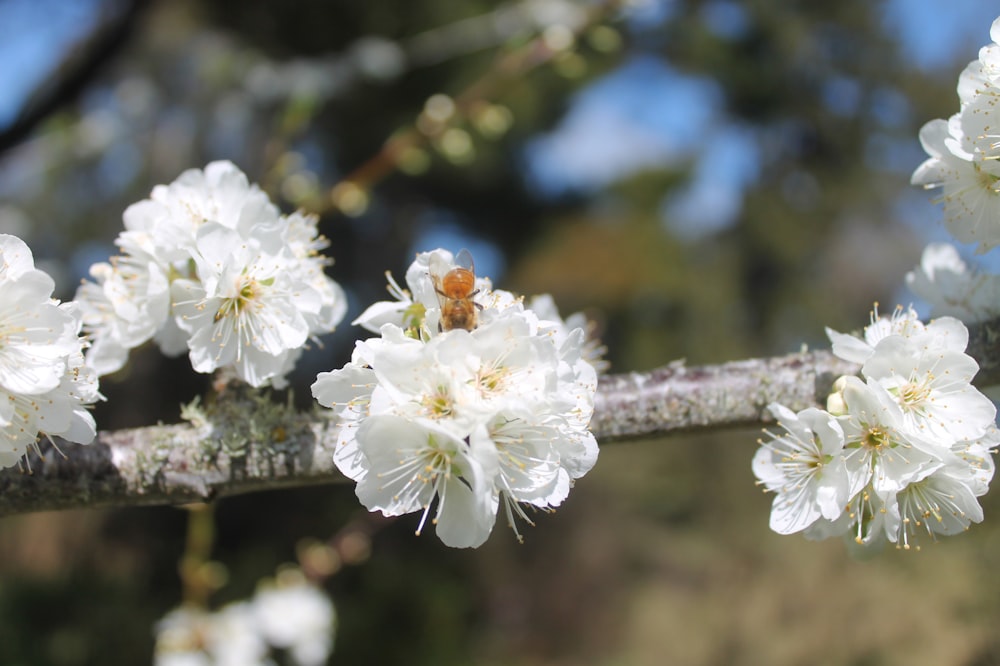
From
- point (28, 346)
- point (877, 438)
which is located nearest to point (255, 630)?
point (28, 346)

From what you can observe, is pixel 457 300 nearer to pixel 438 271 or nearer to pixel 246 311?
pixel 438 271

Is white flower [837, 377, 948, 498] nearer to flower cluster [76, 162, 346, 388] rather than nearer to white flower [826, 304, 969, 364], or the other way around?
white flower [826, 304, 969, 364]

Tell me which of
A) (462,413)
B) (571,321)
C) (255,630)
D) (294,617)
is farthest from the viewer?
(294,617)

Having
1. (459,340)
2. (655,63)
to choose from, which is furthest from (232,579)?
(655,63)

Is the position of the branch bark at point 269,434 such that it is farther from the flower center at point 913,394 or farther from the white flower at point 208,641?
the white flower at point 208,641

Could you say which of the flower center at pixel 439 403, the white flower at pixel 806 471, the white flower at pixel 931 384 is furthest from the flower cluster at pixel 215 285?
the white flower at pixel 931 384

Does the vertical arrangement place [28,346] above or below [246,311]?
below
